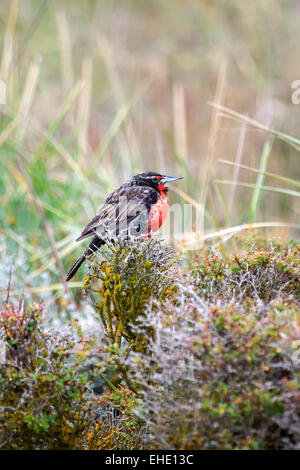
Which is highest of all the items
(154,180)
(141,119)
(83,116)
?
(141,119)

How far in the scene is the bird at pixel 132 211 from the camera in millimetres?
3299

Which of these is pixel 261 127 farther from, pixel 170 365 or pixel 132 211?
pixel 170 365

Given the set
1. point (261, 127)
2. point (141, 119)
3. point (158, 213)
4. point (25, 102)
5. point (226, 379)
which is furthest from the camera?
point (141, 119)

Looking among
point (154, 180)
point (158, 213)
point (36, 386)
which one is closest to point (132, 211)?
point (158, 213)

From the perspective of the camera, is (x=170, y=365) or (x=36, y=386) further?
(x=36, y=386)

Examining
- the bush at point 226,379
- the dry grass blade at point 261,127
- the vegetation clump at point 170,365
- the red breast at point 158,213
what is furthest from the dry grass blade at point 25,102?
the bush at point 226,379

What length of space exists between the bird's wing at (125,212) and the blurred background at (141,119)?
399mm

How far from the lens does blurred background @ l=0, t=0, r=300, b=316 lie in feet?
16.3

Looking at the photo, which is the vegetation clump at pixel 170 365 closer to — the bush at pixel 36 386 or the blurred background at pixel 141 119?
the bush at pixel 36 386

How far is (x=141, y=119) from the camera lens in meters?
8.28

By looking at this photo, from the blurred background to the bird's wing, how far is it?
0.40 m

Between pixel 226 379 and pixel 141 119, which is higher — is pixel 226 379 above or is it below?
below

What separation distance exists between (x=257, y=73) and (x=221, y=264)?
4.84m

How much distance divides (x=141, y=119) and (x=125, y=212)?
16.9 ft
